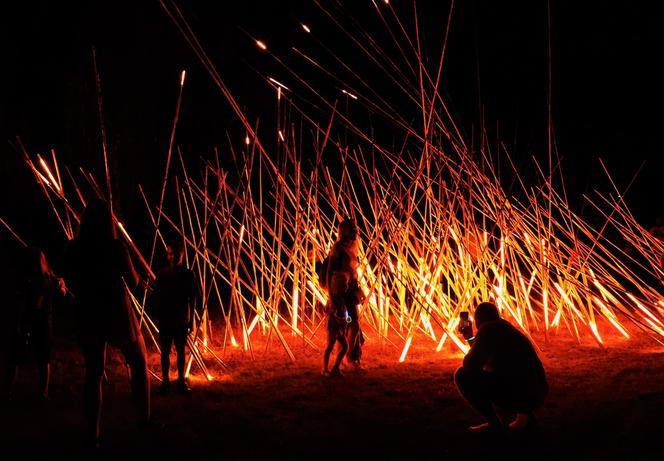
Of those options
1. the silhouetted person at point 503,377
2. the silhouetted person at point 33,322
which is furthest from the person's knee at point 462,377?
the silhouetted person at point 33,322

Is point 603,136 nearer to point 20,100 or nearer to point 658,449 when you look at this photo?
point 20,100

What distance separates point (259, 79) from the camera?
11477 millimetres

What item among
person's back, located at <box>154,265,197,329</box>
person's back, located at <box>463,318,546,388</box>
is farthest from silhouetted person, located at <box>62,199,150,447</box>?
person's back, located at <box>463,318,546,388</box>

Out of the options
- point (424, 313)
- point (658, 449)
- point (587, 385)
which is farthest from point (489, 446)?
point (424, 313)

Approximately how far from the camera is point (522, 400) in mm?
3562

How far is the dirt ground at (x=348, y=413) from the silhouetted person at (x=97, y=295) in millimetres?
386

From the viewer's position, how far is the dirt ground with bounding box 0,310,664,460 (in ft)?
11.5

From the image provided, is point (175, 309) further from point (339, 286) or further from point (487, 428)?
point (487, 428)

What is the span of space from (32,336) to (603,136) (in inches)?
516

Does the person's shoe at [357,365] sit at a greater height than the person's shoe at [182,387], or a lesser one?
greater

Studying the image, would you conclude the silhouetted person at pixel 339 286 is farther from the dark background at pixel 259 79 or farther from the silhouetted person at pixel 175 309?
the dark background at pixel 259 79

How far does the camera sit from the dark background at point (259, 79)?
334 inches

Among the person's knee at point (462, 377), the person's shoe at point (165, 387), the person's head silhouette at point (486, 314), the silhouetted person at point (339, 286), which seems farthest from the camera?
the silhouetted person at point (339, 286)

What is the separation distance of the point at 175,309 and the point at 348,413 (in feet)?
4.72
